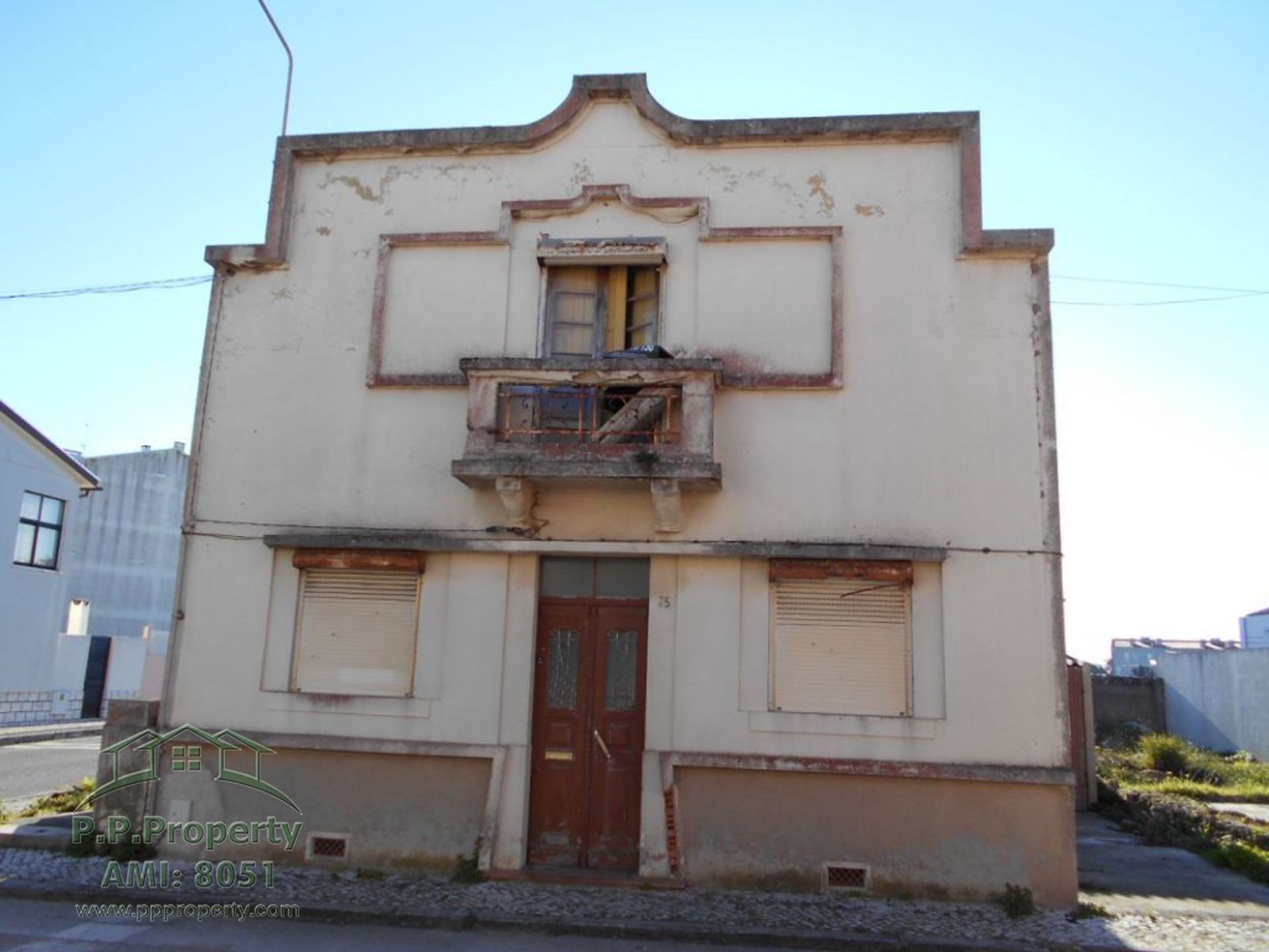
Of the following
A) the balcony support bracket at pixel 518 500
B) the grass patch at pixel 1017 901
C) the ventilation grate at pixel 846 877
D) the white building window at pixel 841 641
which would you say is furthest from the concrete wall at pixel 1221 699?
the balcony support bracket at pixel 518 500

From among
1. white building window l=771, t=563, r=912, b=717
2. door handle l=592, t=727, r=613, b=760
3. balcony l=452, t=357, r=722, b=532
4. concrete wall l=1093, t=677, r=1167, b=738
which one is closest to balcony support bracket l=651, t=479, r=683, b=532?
balcony l=452, t=357, r=722, b=532

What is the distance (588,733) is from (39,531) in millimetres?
21343

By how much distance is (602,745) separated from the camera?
9.23 meters

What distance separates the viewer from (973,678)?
877 centimetres

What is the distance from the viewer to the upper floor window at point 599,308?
32.9 feet

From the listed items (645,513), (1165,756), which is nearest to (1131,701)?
(1165,756)

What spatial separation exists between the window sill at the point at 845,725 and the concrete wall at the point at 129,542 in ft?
109

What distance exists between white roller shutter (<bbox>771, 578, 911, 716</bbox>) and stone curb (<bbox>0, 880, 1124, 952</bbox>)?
202cm

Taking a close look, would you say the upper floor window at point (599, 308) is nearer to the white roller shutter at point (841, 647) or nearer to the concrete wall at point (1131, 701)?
the white roller shutter at point (841, 647)

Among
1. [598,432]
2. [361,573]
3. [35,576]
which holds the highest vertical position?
[598,432]

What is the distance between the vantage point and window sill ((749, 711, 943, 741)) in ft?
28.7

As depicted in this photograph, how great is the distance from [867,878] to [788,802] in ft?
2.99

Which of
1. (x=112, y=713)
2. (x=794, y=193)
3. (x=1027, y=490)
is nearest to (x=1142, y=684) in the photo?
(x=1027, y=490)

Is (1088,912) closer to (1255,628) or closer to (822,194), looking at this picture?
(822,194)
